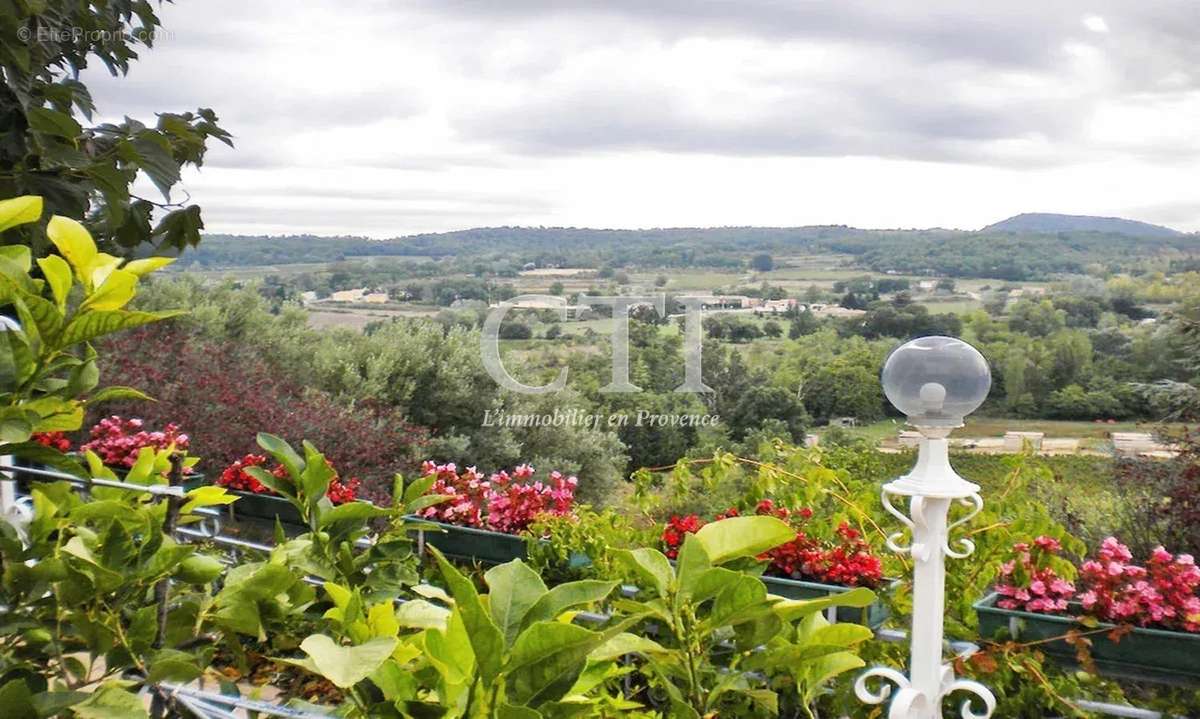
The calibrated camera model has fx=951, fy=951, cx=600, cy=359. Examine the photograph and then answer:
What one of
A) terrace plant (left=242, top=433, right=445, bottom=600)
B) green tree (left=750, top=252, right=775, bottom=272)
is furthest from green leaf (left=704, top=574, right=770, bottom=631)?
green tree (left=750, top=252, right=775, bottom=272)

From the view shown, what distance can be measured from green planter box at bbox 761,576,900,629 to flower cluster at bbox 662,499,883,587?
4 centimetres

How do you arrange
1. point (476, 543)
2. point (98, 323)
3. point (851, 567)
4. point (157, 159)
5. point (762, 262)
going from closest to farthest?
point (98, 323) < point (157, 159) < point (851, 567) < point (476, 543) < point (762, 262)

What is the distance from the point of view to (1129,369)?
11727 mm

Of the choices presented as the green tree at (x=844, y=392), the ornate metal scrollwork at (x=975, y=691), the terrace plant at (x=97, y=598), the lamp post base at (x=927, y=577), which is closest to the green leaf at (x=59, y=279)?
the terrace plant at (x=97, y=598)

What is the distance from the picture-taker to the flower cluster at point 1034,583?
176 cm

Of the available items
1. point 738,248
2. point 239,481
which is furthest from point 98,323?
point 738,248

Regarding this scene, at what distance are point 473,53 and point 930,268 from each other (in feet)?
23.7

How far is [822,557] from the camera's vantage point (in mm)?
2092

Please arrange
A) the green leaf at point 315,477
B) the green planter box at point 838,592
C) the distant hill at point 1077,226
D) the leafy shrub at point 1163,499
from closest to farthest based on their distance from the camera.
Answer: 1. the green leaf at point 315,477
2. the green planter box at point 838,592
3. the leafy shrub at point 1163,499
4. the distant hill at point 1077,226

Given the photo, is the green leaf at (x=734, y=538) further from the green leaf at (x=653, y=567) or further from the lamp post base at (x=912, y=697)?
the lamp post base at (x=912, y=697)

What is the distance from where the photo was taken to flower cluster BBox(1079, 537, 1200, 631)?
1721 millimetres

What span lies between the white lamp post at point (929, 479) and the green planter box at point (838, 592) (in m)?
0.62

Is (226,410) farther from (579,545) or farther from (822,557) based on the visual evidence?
(822,557)

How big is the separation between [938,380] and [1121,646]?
1049mm
